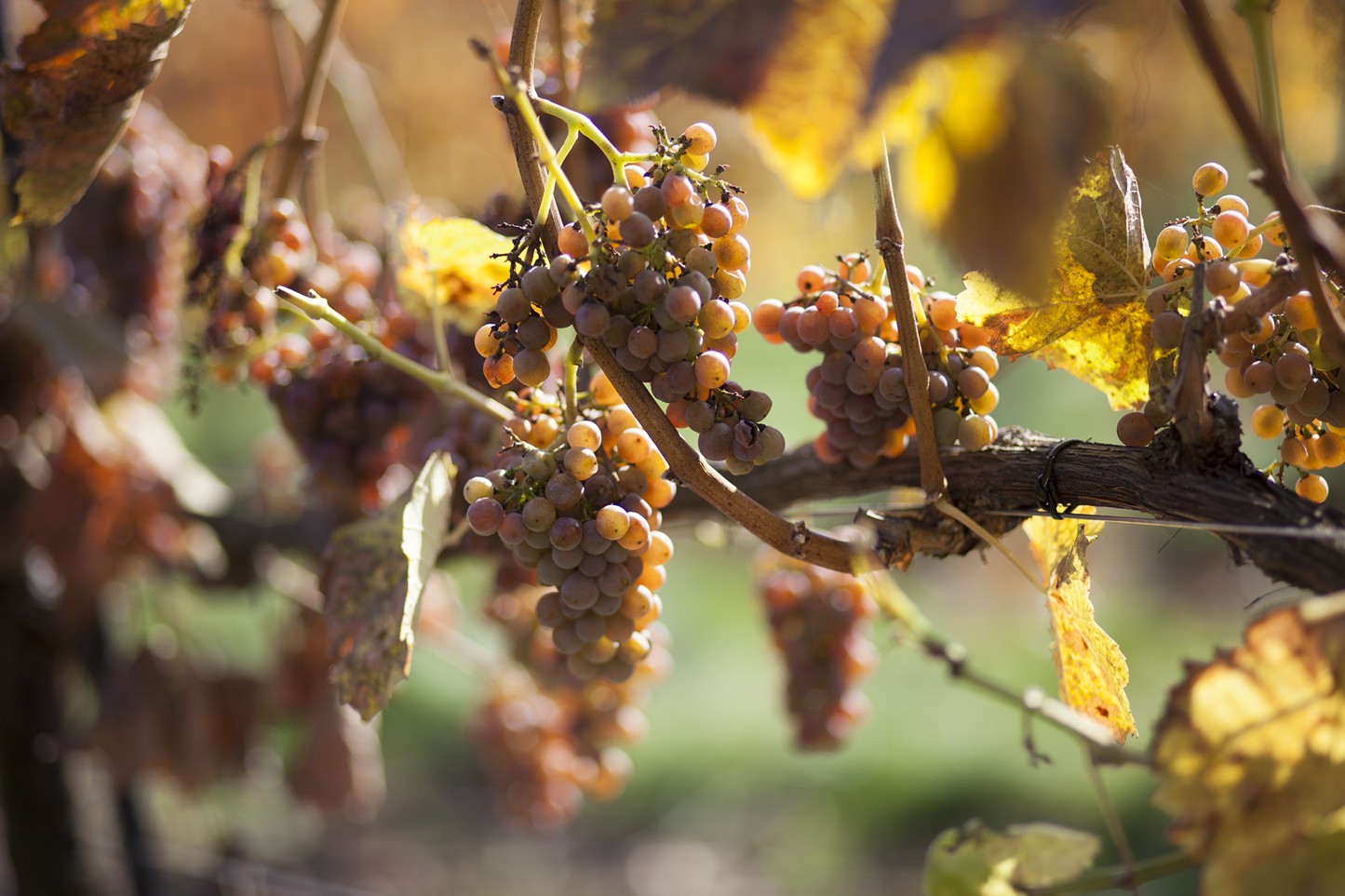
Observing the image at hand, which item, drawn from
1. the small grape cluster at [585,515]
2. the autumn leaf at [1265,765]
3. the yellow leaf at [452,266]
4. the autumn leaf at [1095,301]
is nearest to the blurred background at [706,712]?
the yellow leaf at [452,266]

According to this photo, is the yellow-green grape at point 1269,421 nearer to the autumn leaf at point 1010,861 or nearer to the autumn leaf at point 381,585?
the autumn leaf at point 1010,861

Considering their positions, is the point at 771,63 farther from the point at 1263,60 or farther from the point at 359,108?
the point at 359,108

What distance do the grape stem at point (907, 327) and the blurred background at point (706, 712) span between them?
75 centimetres

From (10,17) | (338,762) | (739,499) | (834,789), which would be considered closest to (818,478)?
(739,499)

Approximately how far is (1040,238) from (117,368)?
78cm

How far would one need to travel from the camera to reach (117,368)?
32.4 inches

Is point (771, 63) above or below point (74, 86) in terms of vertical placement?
below

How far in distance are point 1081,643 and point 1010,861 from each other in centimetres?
13

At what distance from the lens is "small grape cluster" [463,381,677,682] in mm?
398

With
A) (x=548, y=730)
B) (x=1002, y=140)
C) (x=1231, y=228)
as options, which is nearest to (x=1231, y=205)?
(x=1231, y=228)

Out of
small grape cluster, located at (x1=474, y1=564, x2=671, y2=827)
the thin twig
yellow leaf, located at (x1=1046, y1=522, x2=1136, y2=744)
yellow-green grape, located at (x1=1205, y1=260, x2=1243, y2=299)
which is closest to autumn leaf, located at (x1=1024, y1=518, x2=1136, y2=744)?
yellow leaf, located at (x1=1046, y1=522, x2=1136, y2=744)

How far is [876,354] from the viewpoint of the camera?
0.43 meters

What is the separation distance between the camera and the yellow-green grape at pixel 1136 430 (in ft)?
1.31

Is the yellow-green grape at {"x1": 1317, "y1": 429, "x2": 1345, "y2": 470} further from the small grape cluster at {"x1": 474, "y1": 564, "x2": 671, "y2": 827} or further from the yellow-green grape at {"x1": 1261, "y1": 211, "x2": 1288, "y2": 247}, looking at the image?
the small grape cluster at {"x1": 474, "y1": 564, "x2": 671, "y2": 827}
